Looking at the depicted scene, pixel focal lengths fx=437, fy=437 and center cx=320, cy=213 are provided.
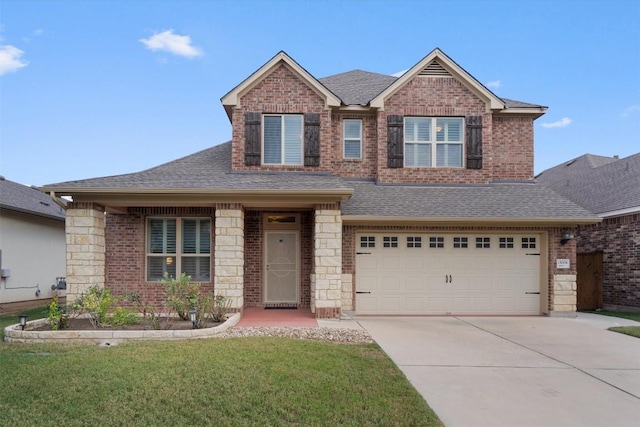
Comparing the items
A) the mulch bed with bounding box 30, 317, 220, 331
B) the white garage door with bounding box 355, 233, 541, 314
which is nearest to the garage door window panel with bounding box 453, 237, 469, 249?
the white garage door with bounding box 355, 233, 541, 314

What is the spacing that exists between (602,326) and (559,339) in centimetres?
255

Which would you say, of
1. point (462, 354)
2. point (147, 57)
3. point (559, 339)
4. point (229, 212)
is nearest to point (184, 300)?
point (229, 212)

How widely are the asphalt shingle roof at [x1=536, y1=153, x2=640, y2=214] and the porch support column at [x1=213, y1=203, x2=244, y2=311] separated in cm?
1186

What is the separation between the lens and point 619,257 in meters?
13.9

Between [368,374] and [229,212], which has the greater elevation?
[229,212]

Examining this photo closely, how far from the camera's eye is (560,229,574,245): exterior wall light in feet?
38.3

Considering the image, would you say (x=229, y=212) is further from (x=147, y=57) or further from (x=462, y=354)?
(x=147, y=57)

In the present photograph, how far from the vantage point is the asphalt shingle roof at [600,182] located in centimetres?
1450

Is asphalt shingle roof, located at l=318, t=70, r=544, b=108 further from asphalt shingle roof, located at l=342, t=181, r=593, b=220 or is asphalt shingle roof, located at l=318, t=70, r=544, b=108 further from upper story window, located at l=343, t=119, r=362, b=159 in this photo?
asphalt shingle roof, located at l=342, t=181, r=593, b=220

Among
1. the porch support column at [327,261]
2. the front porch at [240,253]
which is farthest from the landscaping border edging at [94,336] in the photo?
the porch support column at [327,261]

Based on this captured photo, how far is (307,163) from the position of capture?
39.9ft

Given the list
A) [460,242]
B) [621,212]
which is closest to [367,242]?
[460,242]

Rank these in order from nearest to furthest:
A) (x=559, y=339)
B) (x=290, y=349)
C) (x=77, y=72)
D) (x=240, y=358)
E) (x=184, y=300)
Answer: (x=240, y=358)
(x=290, y=349)
(x=559, y=339)
(x=184, y=300)
(x=77, y=72)

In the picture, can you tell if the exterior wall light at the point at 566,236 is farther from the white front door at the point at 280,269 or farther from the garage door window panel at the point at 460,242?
the white front door at the point at 280,269
